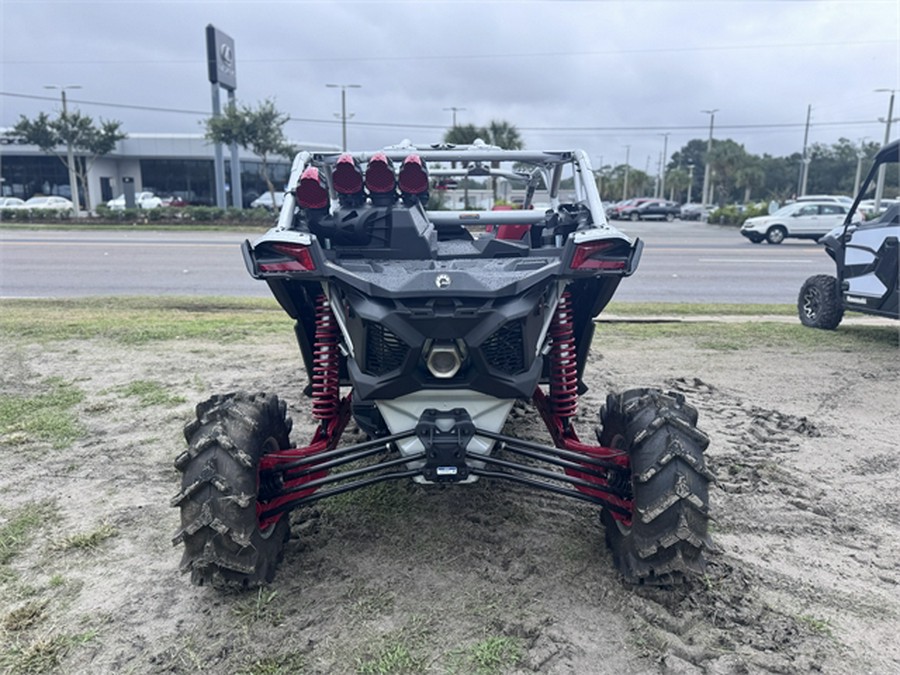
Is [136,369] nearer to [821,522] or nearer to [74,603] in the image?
[74,603]

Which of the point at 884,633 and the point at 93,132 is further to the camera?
the point at 93,132

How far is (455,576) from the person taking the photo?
3207 millimetres

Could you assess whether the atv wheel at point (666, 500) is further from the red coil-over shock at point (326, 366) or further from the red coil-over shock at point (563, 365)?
the red coil-over shock at point (326, 366)

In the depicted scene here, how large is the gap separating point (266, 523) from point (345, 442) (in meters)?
1.75

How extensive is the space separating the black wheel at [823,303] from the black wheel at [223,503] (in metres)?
8.17

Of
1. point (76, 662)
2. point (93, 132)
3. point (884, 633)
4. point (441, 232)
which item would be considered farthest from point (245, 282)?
point (93, 132)

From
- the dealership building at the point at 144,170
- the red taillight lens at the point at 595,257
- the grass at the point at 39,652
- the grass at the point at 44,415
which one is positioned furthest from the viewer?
the dealership building at the point at 144,170

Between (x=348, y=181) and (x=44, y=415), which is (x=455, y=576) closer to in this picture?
(x=348, y=181)

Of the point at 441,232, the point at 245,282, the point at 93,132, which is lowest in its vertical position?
the point at 245,282

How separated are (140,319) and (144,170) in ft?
181

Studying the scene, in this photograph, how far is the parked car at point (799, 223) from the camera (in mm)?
27953

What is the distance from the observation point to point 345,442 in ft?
15.8

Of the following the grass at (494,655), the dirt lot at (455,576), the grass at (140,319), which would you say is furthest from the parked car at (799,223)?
the grass at (494,655)

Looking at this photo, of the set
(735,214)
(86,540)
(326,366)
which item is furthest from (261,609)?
(735,214)
